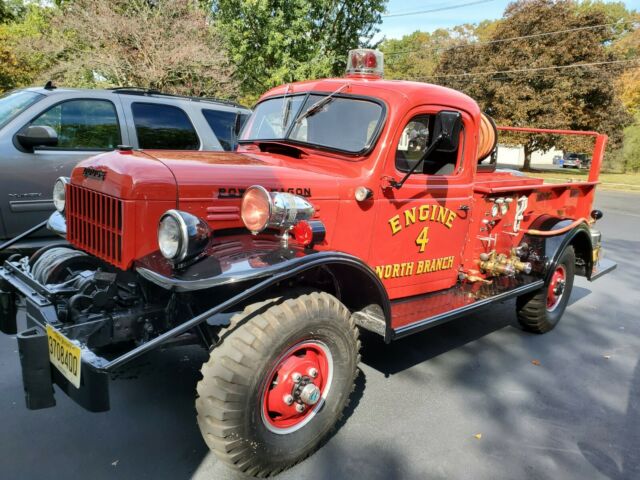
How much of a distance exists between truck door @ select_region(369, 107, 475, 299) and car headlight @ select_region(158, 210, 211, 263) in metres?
1.29

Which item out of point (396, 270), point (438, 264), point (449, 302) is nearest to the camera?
point (396, 270)

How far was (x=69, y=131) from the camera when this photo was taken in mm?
5062

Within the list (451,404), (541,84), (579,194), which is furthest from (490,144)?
(541,84)

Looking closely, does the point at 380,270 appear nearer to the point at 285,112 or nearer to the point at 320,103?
the point at 320,103

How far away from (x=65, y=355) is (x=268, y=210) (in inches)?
44.9

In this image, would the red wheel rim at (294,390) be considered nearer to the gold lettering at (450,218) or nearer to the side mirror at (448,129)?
the side mirror at (448,129)

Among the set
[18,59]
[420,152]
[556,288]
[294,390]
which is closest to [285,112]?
[420,152]

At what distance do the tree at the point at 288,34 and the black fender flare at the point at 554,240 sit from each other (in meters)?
10.7

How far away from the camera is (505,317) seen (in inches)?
197

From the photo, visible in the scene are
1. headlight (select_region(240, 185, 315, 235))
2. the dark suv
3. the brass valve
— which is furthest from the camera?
the dark suv

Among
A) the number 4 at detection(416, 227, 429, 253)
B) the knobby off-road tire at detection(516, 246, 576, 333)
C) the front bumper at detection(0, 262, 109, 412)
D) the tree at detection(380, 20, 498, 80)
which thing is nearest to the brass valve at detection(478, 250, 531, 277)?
the knobby off-road tire at detection(516, 246, 576, 333)

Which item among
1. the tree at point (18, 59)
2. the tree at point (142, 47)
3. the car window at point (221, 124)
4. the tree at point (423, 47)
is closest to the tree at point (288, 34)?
the tree at point (142, 47)

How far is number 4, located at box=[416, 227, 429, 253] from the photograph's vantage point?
3408 millimetres

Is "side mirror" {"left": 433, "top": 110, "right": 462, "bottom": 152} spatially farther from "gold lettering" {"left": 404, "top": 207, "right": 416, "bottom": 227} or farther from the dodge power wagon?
"gold lettering" {"left": 404, "top": 207, "right": 416, "bottom": 227}
